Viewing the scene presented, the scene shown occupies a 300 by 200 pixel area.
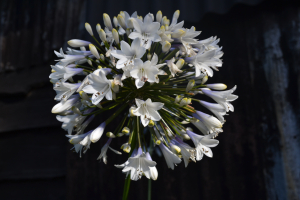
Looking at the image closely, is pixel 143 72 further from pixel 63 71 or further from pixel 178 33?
pixel 63 71

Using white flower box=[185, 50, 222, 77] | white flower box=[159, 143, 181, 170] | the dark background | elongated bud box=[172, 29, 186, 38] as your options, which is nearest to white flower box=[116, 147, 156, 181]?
white flower box=[159, 143, 181, 170]

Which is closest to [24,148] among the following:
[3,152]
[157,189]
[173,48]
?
[3,152]

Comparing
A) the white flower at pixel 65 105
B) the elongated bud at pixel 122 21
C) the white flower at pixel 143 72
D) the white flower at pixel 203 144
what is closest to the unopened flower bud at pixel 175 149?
the white flower at pixel 203 144

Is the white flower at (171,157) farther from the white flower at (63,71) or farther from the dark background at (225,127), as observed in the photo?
the dark background at (225,127)

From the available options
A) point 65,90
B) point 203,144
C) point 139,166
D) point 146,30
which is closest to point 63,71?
point 65,90

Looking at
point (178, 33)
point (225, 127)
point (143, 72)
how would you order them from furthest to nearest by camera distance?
point (225, 127)
point (178, 33)
point (143, 72)

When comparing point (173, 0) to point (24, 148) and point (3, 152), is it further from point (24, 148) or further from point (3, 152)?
point (3, 152)
